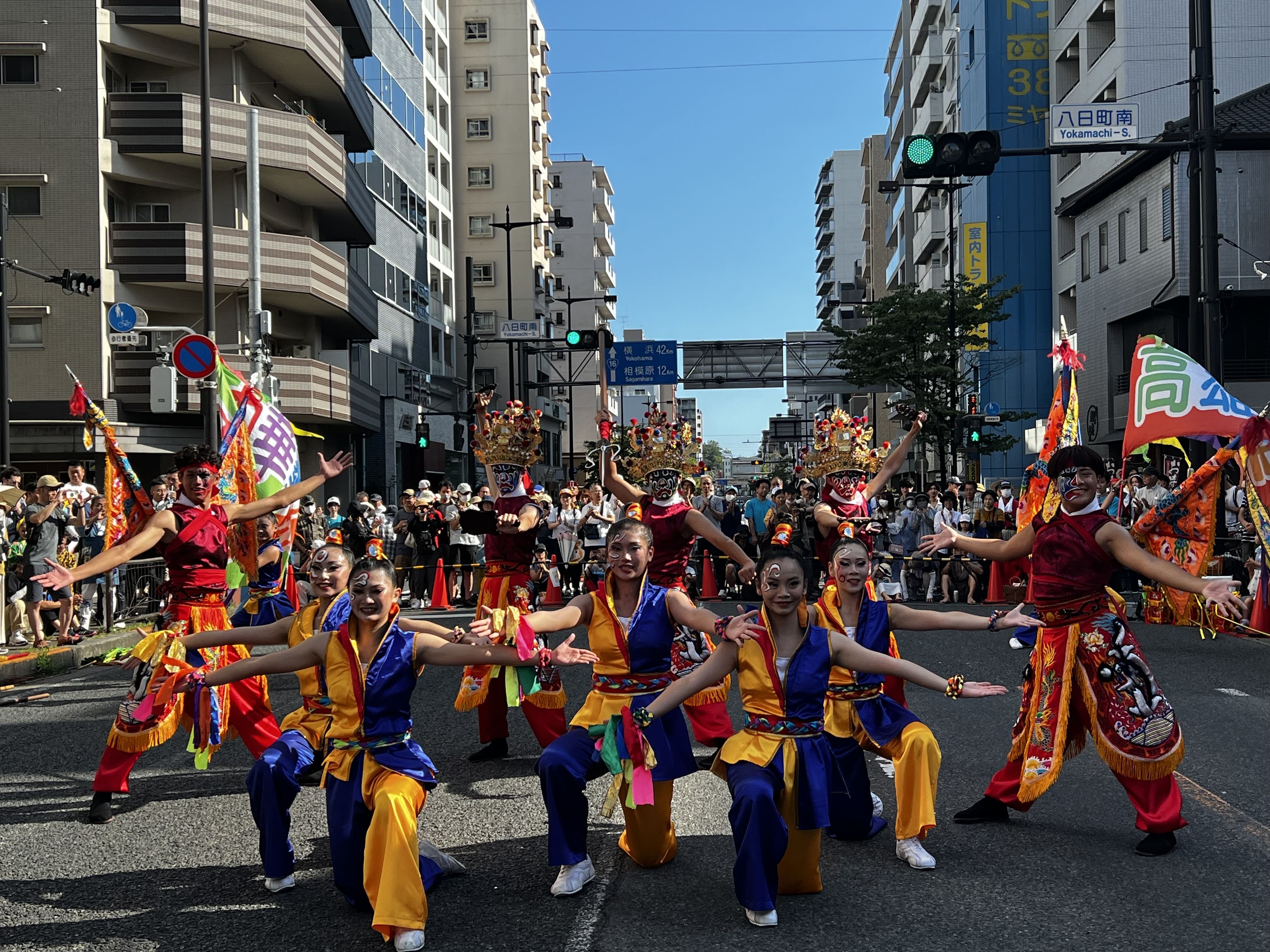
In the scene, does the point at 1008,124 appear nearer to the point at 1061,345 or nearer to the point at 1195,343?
the point at 1195,343

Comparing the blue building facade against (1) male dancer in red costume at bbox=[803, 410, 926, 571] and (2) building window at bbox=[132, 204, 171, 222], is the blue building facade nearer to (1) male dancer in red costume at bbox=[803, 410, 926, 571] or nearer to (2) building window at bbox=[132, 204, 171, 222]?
(2) building window at bbox=[132, 204, 171, 222]

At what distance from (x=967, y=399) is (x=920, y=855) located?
35.7 meters

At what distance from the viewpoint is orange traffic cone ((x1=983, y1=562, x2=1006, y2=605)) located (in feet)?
58.2

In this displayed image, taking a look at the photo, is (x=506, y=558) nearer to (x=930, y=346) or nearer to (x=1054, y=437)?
(x=1054, y=437)

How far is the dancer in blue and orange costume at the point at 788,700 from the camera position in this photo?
497 cm

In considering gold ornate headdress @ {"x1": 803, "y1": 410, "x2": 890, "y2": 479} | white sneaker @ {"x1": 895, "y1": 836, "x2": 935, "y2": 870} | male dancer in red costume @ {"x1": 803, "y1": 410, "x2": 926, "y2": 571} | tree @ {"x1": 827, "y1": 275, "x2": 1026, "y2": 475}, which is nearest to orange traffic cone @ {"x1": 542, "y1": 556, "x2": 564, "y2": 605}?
male dancer in red costume @ {"x1": 803, "y1": 410, "x2": 926, "y2": 571}

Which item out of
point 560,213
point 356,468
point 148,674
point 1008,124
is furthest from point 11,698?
point 560,213

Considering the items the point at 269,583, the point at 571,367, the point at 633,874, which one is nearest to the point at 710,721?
the point at 633,874

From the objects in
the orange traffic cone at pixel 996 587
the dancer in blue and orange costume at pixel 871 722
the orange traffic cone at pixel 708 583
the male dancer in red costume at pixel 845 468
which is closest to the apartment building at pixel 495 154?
the orange traffic cone at pixel 708 583

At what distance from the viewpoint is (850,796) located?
5.76 metres

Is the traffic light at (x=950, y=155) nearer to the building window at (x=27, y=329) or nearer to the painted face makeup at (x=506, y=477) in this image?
the painted face makeup at (x=506, y=477)

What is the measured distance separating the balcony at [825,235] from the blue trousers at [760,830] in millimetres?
110630

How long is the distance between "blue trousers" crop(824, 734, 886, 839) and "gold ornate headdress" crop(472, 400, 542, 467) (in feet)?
13.0

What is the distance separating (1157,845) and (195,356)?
13078 millimetres
